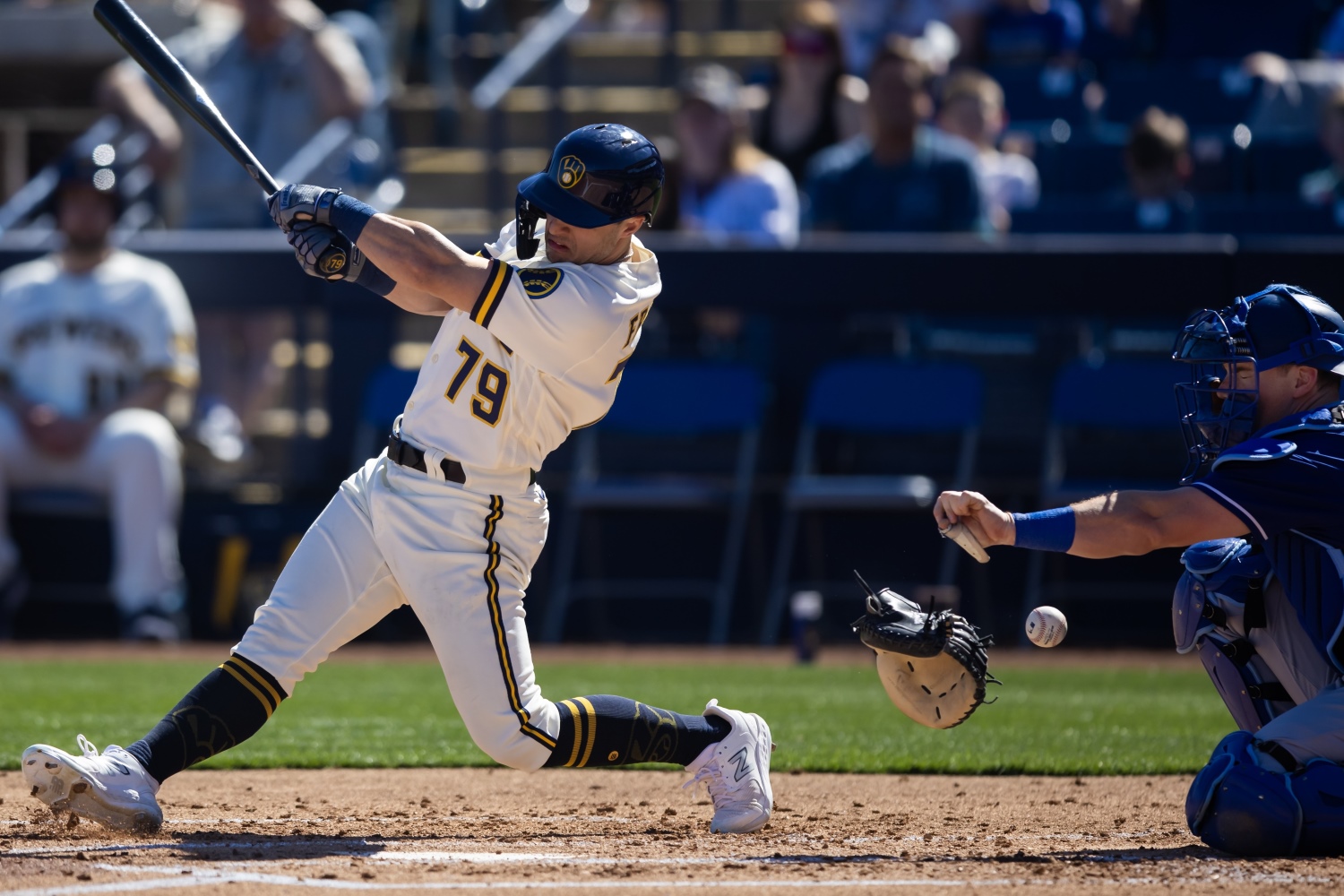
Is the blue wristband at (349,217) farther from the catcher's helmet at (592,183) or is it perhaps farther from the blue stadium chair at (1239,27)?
the blue stadium chair at (1239,27)

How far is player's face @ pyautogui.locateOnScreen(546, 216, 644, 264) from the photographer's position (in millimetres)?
3984

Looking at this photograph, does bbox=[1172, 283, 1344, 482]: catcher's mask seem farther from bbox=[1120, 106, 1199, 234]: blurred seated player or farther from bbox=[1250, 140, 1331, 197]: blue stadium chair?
bbox=[1250, 140, 1331, 197]: blue stadium chair

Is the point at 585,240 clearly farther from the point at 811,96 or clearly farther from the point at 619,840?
the point at 811,96

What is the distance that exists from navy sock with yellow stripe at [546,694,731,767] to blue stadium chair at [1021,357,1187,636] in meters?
4.24

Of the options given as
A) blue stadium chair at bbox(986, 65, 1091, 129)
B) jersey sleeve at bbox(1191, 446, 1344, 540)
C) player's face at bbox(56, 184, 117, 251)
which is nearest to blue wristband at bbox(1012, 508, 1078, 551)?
jersey sleeve at bbox(1191, 446, 1344, 540)

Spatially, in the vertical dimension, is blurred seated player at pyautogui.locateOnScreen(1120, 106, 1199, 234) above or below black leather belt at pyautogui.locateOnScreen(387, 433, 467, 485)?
above

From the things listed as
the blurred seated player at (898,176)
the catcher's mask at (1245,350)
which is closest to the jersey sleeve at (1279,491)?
the catcher's mask at (1245,350)

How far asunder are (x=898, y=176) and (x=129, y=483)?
13.2ft

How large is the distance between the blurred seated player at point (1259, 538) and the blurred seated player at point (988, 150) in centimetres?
543

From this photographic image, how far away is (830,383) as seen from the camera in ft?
27.8

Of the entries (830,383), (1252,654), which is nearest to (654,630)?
(830,383)

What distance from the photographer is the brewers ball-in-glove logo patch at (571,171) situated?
12.8 feet

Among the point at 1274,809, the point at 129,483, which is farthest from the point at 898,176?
the point at 1274,809

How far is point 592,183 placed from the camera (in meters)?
3.91
